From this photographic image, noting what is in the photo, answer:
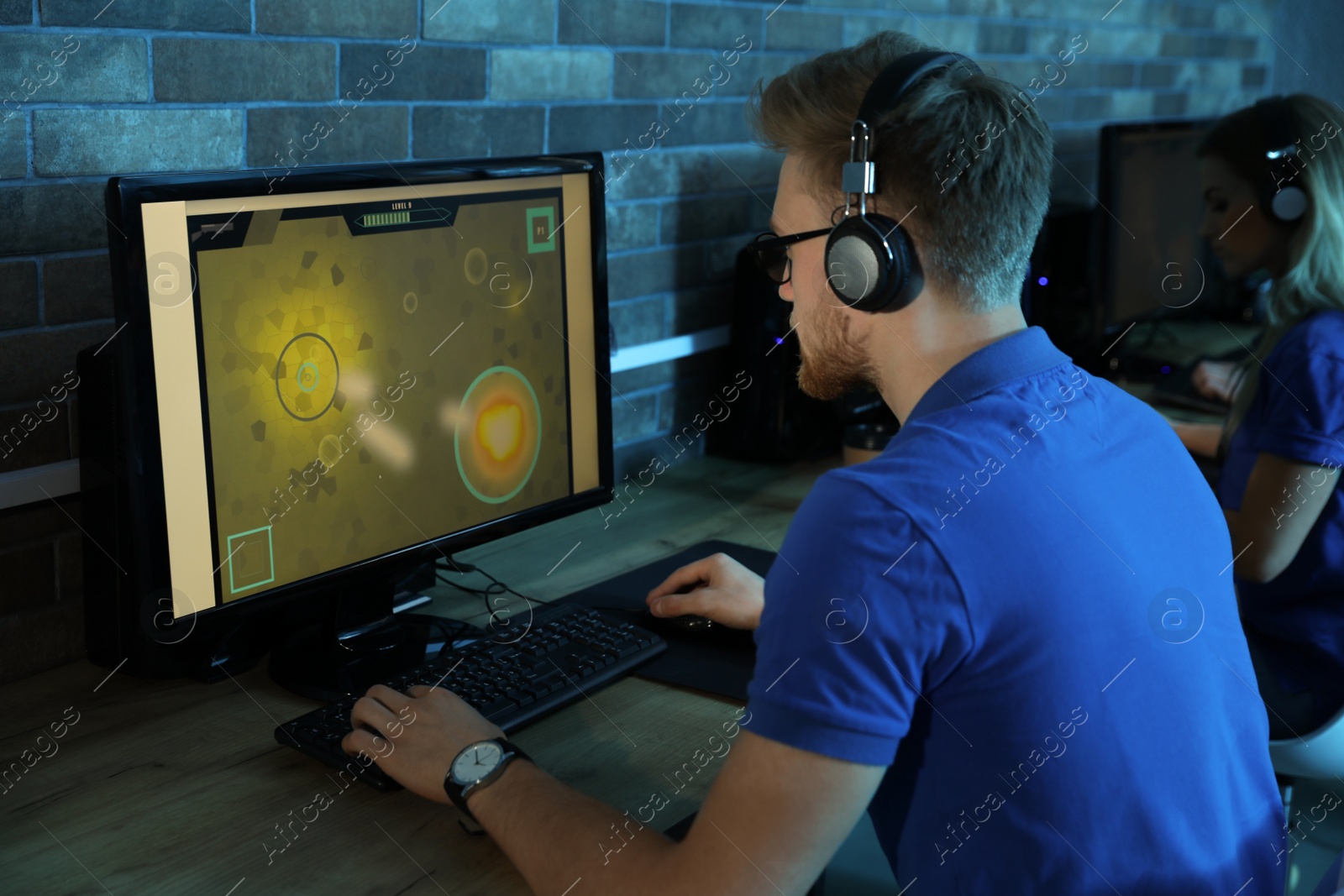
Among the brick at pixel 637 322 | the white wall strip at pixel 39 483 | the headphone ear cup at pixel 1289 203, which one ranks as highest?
the headphone ear cup at pixel 1289 203

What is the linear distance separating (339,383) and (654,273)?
97 centimetres

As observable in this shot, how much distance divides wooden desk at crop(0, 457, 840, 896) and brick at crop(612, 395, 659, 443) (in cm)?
83

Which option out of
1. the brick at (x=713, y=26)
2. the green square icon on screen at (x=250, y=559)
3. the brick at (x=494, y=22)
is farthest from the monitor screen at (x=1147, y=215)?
the green square icon on screen at (x=250, y=559)

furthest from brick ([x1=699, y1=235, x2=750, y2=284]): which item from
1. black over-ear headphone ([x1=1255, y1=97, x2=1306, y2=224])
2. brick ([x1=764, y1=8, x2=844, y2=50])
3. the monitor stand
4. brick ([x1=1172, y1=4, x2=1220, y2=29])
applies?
brick ([x1=1172, y1=4, x2=1220, y2=29])

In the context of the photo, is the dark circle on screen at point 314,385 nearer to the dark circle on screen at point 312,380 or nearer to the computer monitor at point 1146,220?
the dark circle on screen at point 312,380

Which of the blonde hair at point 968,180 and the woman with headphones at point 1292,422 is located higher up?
the blonde hair at point 968,180

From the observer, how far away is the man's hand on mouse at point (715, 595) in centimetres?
136

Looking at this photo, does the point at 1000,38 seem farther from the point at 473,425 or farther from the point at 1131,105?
the point at 473,425

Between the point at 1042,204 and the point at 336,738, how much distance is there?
804mm

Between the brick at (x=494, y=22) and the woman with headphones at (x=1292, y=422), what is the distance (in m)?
1.21

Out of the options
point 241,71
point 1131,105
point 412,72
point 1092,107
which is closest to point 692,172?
point 412,72

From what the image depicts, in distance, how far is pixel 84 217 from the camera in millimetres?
1291

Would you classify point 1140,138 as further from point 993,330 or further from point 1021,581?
point 1021,581

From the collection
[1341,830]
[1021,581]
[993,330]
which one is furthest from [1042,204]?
[1341,830]
